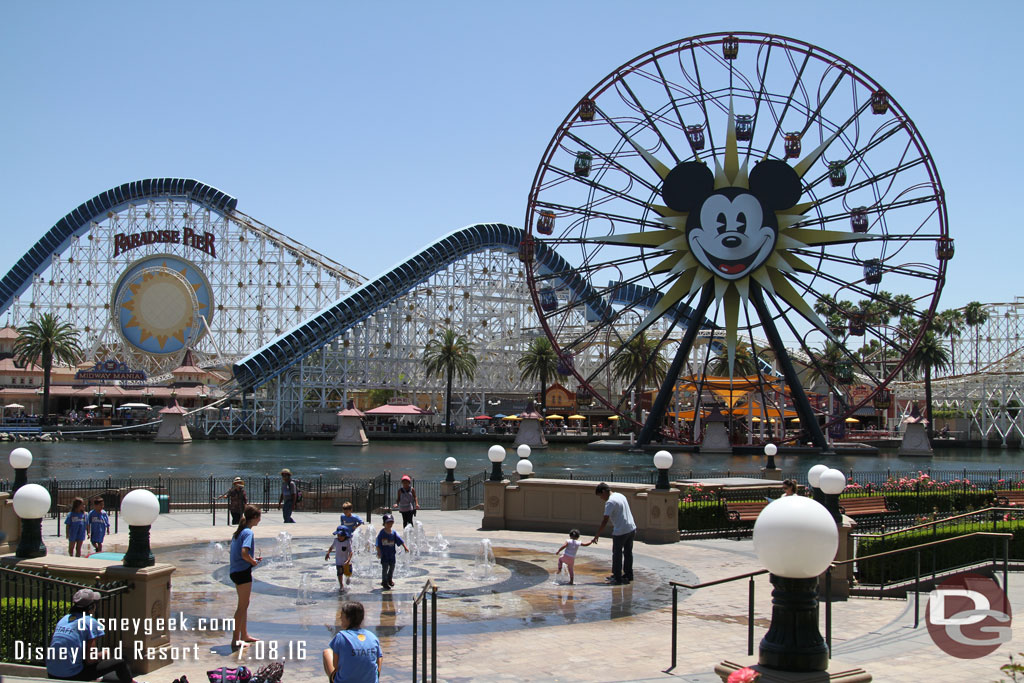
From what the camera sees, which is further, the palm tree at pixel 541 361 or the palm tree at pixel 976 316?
the palm tree at pixel 976 316

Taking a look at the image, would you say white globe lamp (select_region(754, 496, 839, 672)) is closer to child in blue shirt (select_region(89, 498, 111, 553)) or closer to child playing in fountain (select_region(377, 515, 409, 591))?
child playing in fountain (select_region(377, 515, 409, 591))

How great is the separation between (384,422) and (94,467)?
52381 millimetres

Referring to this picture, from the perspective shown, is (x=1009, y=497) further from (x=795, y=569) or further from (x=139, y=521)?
(x=795, y=569)

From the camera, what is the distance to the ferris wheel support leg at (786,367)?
2279 inches

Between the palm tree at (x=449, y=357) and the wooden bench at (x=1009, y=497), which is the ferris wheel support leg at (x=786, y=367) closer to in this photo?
the wooden bench at (x=1009, y=497)

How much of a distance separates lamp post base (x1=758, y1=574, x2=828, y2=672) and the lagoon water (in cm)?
4254

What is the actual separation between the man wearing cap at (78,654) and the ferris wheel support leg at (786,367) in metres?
51.3

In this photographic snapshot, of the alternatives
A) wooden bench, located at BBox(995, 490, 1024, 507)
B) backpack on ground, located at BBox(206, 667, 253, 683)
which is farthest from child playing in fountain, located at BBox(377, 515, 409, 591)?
wooden bench, located at BBox(995, 490, 1024, 507)

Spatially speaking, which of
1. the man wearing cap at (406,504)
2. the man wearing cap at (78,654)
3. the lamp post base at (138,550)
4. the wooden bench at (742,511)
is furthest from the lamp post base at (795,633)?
the wooden bench at (742,511)

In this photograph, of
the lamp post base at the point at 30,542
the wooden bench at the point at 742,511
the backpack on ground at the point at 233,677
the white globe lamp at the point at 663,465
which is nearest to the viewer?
the backpack on ground at the point at 233,677

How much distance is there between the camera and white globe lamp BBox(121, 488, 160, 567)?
1120cm

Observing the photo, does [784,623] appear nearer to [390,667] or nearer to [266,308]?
[390,667]

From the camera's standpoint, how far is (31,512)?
13.2 metres

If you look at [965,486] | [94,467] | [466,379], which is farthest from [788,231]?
[466,379]
